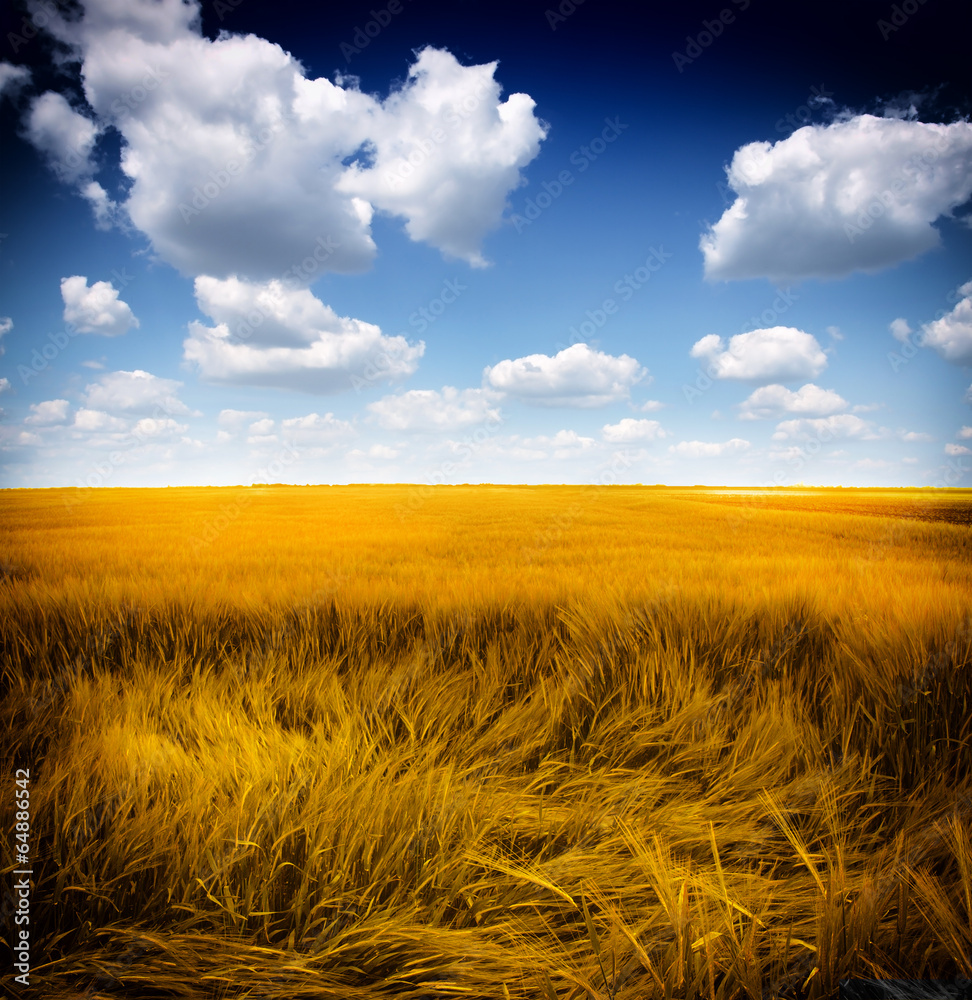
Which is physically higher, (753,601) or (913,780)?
(753,601)

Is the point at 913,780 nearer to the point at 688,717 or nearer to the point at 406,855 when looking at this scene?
the point at 688,717

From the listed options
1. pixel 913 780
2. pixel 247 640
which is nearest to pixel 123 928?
pixel 247 640

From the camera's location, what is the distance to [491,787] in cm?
143

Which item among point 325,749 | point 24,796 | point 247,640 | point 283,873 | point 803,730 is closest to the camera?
point 283,873

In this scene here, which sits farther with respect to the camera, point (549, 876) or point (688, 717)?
point (688, 717)

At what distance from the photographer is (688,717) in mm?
1883

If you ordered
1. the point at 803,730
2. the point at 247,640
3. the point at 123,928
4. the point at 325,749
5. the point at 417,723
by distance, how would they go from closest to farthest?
the point at 123,928
the point at 325,749
the point at 803,730
the point at 417,723
the point at 247,640

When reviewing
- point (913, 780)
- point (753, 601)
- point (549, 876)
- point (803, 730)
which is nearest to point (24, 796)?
point (549, 876)

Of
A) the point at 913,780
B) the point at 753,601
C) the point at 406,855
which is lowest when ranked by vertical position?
the point at 913,780

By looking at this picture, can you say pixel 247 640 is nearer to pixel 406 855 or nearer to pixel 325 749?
pixel 325 749

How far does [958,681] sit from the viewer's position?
202 centimetres

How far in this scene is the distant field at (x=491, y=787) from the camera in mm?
927

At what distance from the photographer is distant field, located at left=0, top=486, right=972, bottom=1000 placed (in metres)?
0.93

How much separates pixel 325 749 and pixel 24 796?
29.7 inches
